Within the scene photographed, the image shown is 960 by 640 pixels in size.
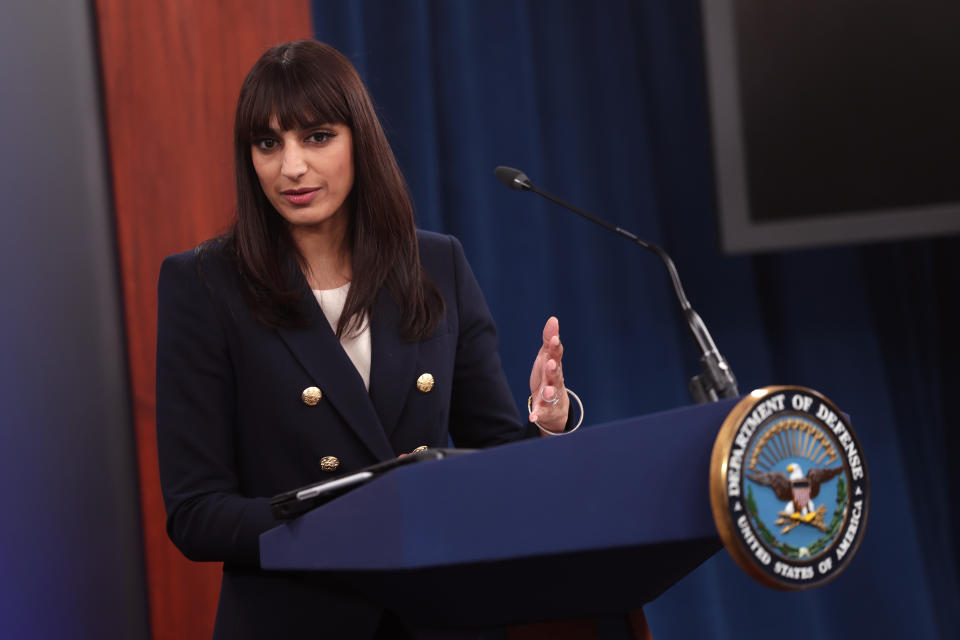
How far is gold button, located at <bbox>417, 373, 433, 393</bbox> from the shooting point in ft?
4.22

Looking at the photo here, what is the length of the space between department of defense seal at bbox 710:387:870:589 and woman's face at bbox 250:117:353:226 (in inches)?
30.8

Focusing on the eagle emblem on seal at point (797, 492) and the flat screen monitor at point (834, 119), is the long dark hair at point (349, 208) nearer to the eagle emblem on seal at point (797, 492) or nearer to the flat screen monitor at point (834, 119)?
the eagle emblem on seal at point (797, 492)

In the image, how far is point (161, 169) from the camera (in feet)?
6.76

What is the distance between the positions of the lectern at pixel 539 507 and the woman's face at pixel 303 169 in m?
0.65

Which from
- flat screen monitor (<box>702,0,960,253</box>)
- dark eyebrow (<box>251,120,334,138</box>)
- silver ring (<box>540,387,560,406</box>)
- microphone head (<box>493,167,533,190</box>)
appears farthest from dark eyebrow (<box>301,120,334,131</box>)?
flat screen monitor (<box>702,0,960,253</box>)

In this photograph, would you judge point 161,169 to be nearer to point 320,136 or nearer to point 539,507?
point 320,136

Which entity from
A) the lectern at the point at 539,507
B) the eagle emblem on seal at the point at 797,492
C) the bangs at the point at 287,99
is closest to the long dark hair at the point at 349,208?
the bangs at the point at 287,99

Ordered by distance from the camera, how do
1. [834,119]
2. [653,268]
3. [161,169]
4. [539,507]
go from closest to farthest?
[539,507] < [161,169] < [834,119] < [653,268]

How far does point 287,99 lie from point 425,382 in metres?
0.43

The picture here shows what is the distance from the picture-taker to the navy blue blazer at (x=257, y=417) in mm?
1100

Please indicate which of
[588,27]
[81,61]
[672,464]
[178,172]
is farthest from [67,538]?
[588,27]

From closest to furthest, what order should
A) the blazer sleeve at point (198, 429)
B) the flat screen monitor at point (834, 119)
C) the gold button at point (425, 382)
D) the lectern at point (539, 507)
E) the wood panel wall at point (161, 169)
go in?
1. the lectern at point (539, 507)
2. the blazer sleeve at point (198, 429)
3. the gold button at point (425, 382)
4. the wood panel wall at point (161, 169)
5. the flat screen monitor at point (834, 119)

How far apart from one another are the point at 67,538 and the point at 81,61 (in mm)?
956

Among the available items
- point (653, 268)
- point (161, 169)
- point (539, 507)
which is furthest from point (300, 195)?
point (653, 268)
